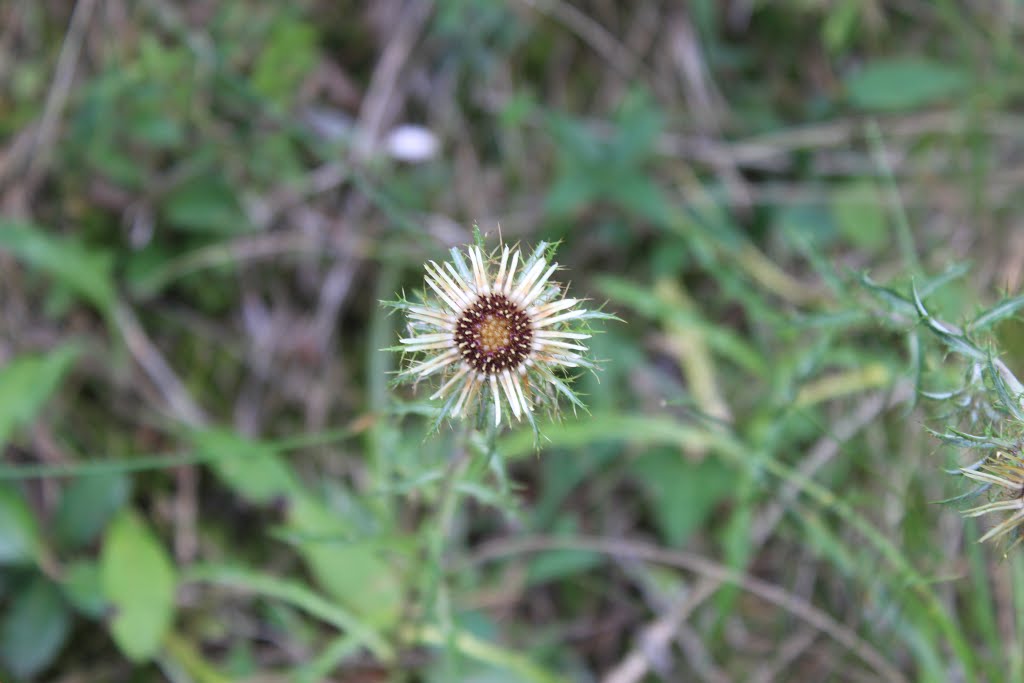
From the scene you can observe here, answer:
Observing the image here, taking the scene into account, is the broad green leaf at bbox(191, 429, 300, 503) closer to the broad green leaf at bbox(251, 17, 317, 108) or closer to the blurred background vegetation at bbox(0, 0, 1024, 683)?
the blurred background vegetation at bbox(0, 0, 1024, 683)

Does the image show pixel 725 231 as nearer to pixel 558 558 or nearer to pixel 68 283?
pixel 558 558

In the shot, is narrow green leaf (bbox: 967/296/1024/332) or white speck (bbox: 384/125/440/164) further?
white speck (bbox: 384/125/440/164)

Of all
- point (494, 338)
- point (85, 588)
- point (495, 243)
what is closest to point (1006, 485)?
point (494, 338)

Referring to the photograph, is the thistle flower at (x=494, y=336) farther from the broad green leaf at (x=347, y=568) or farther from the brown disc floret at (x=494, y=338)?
the broad green leaf at (x=347, y=568)

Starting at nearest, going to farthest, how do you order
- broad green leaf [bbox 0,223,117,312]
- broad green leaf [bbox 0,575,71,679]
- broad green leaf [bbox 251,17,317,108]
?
broad green leaf [bbox 0,575,71,679] → broad green leaf [bbox 0,223,117,312] → broad green leaf [bbox 251,17,317,108]

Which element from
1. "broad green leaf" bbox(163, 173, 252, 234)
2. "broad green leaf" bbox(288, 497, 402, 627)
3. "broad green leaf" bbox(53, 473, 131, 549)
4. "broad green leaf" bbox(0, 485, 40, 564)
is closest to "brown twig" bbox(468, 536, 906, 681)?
"broad green leaf" bbox(288, 497, 402, 627)

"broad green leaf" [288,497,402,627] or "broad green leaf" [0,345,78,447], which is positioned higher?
"broad green leaf" [0,345,78,447]

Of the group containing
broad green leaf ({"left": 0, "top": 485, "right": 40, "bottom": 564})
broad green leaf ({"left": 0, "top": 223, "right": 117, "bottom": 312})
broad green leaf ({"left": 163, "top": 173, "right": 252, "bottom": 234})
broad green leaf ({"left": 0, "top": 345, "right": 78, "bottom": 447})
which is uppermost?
broad green leaf ({"left": 163, "top": 173, "right": 252, "bottom": 234})
